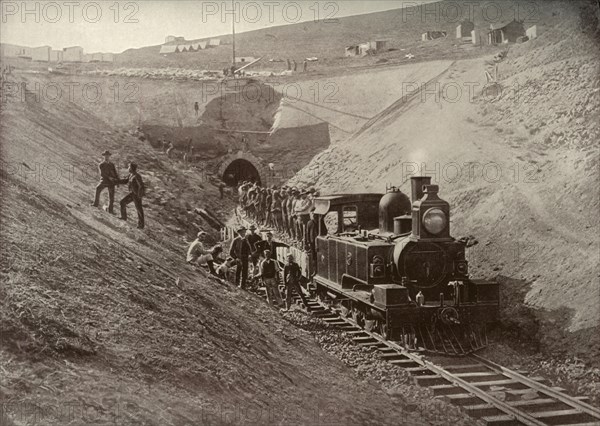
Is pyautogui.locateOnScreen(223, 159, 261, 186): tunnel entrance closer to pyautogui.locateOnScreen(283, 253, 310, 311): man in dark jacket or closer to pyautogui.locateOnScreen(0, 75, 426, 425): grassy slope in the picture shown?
pyautogui.locateOnScreen(0, 75, 426, 425): grassy slope

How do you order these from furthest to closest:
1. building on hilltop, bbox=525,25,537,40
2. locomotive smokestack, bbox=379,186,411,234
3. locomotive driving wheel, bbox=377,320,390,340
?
building on hilltop, bbox=525,25,537,40 → locomotive smokestack, bbox=379,186,411,234 → locomotive driving wheel, bbox=377,320,390,340

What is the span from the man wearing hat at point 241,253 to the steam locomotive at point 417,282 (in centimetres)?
223

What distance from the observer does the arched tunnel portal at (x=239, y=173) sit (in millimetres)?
24531

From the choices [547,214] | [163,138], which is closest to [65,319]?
[547,214]

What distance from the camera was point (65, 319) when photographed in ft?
20.3

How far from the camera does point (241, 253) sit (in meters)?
12.3

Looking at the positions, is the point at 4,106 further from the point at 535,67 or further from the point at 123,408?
the point at 535,67

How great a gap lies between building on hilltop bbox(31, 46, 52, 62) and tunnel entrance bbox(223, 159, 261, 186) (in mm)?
11753

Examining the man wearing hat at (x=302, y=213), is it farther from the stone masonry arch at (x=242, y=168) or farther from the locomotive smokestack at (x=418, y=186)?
the stone masonry arch at (x=242, y=168)

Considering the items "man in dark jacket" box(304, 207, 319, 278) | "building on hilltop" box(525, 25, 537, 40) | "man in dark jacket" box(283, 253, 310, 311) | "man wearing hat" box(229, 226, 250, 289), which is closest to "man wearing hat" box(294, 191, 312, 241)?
"man in dark jacket" box(304, 207, 319, 278)

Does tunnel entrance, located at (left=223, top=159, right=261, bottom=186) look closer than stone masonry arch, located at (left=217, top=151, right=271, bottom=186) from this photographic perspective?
No

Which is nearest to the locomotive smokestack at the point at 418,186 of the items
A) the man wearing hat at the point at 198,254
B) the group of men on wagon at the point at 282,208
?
the group of men on wagon at the point at 282,208

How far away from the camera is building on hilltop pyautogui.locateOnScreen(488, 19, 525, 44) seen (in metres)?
22.6

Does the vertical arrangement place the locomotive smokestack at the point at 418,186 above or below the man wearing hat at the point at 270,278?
above
